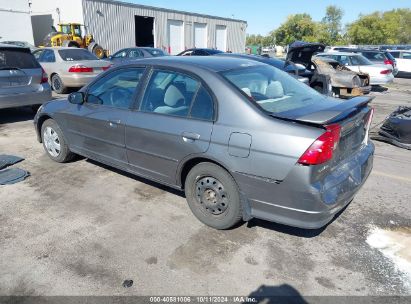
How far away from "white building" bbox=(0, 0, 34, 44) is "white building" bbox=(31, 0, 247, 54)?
1.54 metres

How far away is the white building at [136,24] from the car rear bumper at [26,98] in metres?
19.2

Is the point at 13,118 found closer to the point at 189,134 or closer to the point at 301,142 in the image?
the point at 189,134

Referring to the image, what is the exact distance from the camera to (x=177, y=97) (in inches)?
140

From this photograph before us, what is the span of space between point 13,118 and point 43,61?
4162 mm

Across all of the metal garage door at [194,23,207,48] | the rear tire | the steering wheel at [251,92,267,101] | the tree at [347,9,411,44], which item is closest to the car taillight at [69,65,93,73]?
the rear tire

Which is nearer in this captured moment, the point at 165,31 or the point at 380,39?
the point at 165,31

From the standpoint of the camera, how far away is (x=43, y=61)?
38.0ft

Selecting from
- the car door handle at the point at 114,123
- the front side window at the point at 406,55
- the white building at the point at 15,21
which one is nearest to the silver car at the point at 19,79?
A: the car door handle at the point at 114,123

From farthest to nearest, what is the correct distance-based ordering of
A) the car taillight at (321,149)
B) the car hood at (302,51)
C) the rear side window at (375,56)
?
the rear side window at (375,56) < the car hood at (302,51) < the car taillight at (321,149)

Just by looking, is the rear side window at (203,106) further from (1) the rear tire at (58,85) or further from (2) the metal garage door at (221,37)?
(2) the metal garage door at (221,37)

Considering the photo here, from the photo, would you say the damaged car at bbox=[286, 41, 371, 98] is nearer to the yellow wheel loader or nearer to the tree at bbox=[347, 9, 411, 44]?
the yellow wheel loader

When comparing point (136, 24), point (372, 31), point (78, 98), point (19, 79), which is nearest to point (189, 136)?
point (78, 98)

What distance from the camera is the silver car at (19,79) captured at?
7.05 meters

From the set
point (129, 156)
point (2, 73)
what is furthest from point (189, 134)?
point (2, 73)
